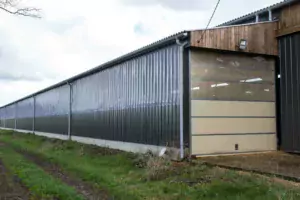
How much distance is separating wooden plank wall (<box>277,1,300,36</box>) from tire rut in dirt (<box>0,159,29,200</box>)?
1031cm

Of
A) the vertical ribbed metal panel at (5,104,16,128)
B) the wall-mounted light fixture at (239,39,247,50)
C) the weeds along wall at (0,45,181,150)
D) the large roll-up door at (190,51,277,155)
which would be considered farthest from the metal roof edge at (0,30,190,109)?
the vertical ribbed metal panel at (5,104,16,128)

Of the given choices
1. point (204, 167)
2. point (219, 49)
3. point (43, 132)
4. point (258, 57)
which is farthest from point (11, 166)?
point (43, 132)

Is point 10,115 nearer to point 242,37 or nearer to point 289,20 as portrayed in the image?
point 242,37

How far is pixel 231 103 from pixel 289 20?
375 cm

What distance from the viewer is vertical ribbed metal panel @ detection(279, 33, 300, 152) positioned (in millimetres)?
13305

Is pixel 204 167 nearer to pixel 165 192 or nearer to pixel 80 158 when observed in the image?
pixel 165 192

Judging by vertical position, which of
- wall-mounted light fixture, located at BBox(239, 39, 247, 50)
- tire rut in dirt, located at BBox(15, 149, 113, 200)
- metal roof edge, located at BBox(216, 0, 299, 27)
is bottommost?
tire rut in dirt, located at BBox(15, 149, 113, 200)

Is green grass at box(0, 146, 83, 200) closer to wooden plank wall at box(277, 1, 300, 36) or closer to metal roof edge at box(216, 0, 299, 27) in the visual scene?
wooden plank wall at box(277, 1, 300, 36)

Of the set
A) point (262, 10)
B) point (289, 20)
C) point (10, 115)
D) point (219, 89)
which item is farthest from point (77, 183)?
point (10, 115)

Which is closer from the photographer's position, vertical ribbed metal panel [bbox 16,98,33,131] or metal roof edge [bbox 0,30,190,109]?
metal roof edge [bbox 0,30,190,109]

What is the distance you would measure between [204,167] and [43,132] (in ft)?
84.6

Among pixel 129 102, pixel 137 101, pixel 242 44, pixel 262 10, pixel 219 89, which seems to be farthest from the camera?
pixel 129 102

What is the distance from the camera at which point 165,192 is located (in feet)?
26.7

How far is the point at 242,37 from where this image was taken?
43.4ft
